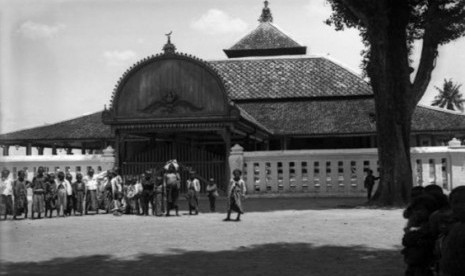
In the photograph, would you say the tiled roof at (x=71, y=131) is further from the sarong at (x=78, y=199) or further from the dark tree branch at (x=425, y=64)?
the dark tree branch at (x=425, y=64)

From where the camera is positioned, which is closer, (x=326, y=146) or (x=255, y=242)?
(x=255, y=242)

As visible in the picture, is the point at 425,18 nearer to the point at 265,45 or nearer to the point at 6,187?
the point at 6,187

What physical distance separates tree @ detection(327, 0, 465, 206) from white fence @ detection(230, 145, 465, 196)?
4.31m

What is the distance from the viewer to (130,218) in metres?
14.4

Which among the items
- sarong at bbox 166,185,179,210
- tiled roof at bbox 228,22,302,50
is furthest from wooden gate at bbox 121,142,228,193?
tiled roof at bbox 228,22,302,50

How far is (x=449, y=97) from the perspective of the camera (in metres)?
74.9

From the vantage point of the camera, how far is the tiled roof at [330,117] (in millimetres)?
25688

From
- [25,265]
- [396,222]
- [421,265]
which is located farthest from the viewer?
[396,222]

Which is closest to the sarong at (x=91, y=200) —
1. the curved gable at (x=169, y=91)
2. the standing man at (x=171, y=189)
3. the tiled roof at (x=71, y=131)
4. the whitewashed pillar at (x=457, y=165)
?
the standing man at (x=171, y=189)

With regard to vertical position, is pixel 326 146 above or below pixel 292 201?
above

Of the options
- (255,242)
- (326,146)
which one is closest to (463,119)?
(326,146)

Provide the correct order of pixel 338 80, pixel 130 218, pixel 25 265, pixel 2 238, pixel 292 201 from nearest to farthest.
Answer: pixel 25 265 → pixel 2 238 → pixel 130 218 → pixel 292 201 → pixel 338 80

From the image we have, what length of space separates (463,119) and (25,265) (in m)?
23.3

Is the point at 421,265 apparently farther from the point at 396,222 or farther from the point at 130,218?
the point at 130,218
